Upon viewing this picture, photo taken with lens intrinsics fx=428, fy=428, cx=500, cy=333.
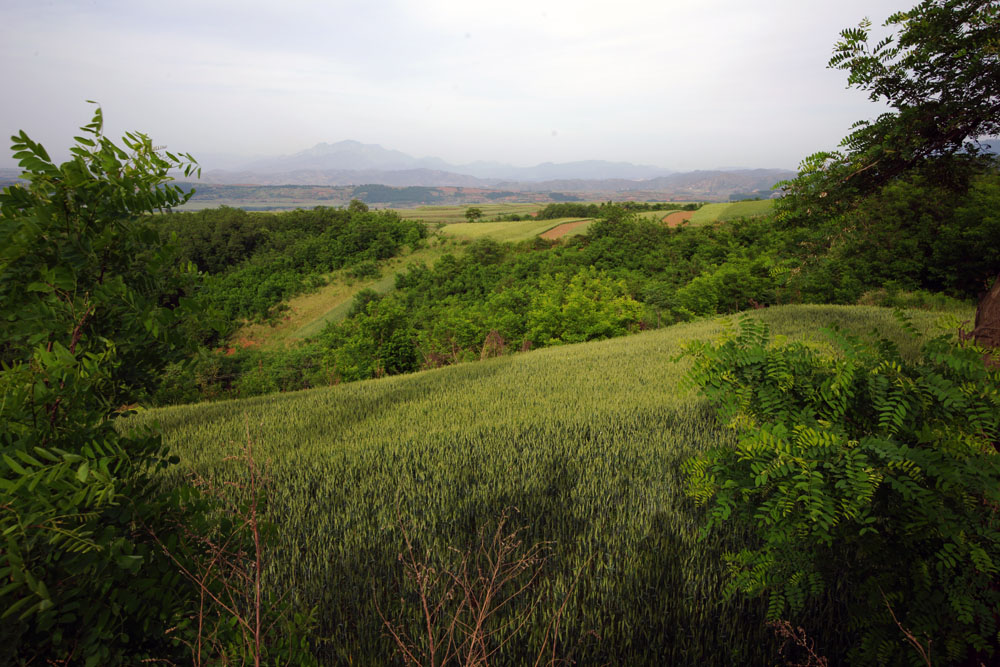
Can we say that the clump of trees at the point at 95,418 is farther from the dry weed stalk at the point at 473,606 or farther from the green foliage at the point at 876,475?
the green foliage at the point at 876,475

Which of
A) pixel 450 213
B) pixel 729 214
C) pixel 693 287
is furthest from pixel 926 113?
pixel 450 213

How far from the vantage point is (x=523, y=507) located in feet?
10.8

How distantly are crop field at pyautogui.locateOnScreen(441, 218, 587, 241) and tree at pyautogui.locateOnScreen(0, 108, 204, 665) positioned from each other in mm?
43288

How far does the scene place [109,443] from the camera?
1.29 metres

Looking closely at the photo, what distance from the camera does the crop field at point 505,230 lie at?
4772cm

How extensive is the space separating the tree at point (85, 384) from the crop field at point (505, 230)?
4329cm

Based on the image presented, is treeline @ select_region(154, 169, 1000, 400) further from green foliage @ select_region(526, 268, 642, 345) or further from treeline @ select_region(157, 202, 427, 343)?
treeline @ select_region(157, 202, 427, 343)

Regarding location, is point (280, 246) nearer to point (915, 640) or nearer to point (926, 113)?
point (926, 113)

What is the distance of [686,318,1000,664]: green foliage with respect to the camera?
165 centimetres

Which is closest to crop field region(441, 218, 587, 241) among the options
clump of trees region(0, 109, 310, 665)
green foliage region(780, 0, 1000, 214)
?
green foliage region(780, 0, 1000, 214)

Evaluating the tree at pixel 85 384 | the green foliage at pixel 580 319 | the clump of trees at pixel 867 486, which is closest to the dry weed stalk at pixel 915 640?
the clump of trees at pixel 867 486

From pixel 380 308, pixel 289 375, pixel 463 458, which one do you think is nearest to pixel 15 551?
pixel 463 458

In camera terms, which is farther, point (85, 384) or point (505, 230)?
point (505, 230)

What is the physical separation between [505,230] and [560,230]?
9091 millimetres
